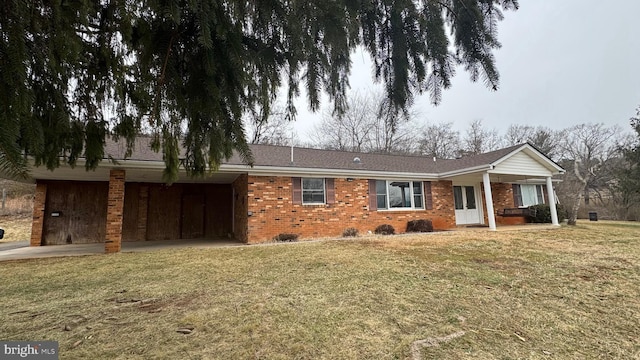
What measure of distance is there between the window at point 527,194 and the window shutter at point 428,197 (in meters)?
6.10

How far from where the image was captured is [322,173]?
435 inches

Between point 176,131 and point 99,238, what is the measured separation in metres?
11.8

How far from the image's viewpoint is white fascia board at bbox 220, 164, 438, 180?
32.4 ft

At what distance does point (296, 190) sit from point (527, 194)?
1370 centimetres

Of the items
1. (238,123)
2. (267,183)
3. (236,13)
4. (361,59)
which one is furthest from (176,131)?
(267,183)

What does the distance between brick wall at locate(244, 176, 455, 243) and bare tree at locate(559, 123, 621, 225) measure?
22.3 meters

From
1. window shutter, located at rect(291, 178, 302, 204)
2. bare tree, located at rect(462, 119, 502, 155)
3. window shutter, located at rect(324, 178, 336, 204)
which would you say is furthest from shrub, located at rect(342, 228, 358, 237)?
bare tree, located at rect(462, 119, 502, 155)

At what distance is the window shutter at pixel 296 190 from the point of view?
10648 millimetres

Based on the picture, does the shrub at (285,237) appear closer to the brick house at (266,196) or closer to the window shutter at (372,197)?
the brick house at (266,196)

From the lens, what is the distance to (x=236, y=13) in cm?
215

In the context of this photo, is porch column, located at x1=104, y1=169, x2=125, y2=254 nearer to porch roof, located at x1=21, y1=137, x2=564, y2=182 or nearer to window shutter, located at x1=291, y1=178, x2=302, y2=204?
porch roof, located at x1=21, y1=137, x2=564, y2=182

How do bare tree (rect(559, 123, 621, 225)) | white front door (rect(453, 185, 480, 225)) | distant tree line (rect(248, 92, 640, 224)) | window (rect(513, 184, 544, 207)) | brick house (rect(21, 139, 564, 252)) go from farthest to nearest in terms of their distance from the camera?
bare tree (rect(559, 123, 621, 225)), distant tree line (rect(248, 92, 640, 224)), window (rect(513, 184, 544, 207)), white front door (rect(453, 185, 480, 225)), brick house (rect(21, 139, 564, 252))

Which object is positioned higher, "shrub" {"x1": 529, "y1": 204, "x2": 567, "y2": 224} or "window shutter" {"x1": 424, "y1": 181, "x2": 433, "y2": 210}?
"window shutter" {"x1": 424, "y1": 181, "x2": 433, "y2": 210}

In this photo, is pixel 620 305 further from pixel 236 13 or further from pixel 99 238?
pixel 99 238
